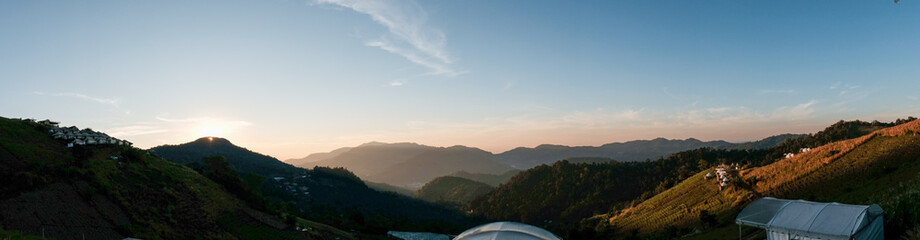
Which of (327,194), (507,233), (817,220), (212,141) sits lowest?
(327,194)

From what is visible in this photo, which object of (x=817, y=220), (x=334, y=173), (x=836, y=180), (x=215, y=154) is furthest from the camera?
(x=334, y=173)

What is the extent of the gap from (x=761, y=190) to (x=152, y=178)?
189 ft

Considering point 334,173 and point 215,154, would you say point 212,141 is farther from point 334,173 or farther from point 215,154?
point 334,173

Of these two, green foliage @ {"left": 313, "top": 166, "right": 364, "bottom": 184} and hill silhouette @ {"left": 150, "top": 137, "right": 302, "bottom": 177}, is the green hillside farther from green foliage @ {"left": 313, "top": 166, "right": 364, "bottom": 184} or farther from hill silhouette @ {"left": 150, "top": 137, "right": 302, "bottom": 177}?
green foliage @ {"left": 313, "top": 166, "right": 364, "bottom": 184}

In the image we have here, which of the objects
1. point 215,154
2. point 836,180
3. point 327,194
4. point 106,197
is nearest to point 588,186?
point 327,194

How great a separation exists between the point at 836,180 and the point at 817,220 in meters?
20.2

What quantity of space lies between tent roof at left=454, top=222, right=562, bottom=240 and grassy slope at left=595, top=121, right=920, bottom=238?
53.3 ft

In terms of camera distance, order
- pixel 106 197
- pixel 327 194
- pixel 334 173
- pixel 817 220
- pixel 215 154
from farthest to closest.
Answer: pixel 334 173 → pixel 215 154 → pixel 327 194 → pixel 106 197 → pixel 817 220

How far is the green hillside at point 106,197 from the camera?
25.7 meters

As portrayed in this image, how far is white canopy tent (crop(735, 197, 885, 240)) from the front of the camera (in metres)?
16.3

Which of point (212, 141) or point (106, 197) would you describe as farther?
point (212, 141)

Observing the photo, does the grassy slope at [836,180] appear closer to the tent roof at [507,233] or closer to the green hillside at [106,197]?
the tent roof at [507,233]

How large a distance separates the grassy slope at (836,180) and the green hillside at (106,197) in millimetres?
42908

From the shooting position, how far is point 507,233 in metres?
14.9
